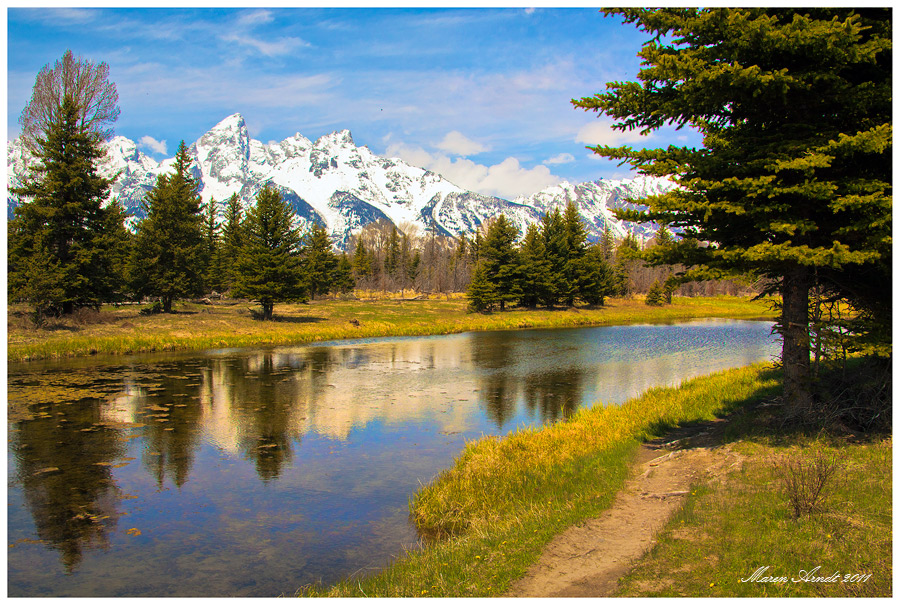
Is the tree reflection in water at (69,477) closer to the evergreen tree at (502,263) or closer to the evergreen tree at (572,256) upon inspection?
the evergreen tree at (502,263)

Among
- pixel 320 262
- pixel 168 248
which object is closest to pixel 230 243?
pixel 320 262

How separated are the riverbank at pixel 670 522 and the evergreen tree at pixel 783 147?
9.26 feet

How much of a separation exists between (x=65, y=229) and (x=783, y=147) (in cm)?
4017

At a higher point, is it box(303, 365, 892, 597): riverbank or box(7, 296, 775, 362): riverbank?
box(7, 296, 775, 362): riverbank

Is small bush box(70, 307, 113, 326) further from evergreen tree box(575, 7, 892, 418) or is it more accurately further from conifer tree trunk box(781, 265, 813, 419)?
conifer tree trunk box(781, 265, 813, 419)

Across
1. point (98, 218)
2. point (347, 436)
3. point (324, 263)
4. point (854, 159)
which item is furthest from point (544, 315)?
point (854, 159)

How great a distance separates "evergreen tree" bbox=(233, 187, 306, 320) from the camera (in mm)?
45688

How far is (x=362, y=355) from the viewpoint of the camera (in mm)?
33031

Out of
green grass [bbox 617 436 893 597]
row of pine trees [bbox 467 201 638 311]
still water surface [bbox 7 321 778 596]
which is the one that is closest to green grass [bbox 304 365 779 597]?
still water surface [bbox 7 321 778 596]

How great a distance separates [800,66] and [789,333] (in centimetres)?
507

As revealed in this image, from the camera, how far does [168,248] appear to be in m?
45.8

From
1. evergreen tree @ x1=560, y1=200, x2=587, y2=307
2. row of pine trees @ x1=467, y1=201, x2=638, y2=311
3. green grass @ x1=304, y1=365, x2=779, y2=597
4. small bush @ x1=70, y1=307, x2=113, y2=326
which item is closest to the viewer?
green grass @ x1=304, y1=365, x2=779, y2=597

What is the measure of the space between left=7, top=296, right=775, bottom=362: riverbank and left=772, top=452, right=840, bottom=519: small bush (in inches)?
331

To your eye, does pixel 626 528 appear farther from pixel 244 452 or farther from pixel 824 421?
pixel 244 452
